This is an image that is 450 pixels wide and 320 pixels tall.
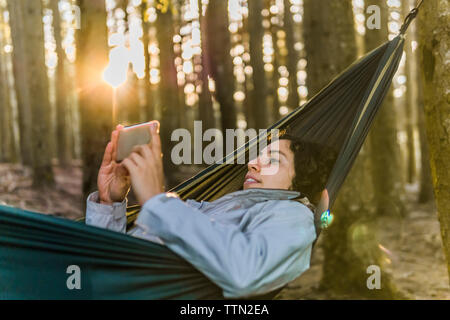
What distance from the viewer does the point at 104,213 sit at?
1.83 m

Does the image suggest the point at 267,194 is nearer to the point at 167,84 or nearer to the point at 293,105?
the point at 167,84

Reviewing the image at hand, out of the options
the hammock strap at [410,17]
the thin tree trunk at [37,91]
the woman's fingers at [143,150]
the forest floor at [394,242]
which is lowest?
the forest floor at [394,242]

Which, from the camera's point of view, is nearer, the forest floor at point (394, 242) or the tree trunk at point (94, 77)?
the tree trunk at point (94, 77)

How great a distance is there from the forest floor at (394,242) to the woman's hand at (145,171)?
2.53 meters

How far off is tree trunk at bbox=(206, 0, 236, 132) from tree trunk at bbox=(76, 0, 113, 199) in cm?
197

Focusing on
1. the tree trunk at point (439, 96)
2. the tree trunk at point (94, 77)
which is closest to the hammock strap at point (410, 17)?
the tree trunk at point (439, 96)

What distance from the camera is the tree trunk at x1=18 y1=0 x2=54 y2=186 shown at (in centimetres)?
627

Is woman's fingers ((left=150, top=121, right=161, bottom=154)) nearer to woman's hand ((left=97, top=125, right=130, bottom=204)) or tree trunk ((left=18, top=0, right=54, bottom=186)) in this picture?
woman's hand ((left=97, top=125, right=130, bottom=204))

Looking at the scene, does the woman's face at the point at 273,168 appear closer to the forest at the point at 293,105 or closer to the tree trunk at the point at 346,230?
the forest at the point at 293,105

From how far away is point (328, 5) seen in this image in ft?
12.9

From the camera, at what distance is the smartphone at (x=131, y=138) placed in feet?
4.56

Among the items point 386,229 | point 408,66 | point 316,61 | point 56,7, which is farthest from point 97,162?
point 408,66

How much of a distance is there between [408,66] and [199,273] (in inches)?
461
